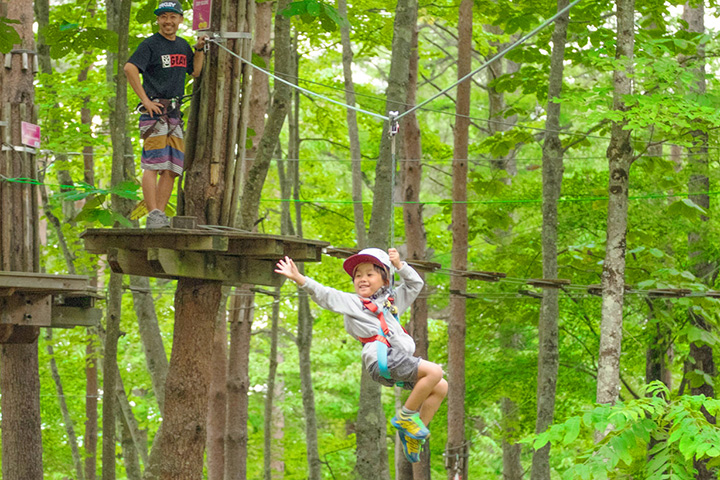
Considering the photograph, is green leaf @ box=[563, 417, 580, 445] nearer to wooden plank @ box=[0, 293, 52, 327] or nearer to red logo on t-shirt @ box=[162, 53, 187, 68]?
red logo on t-shirt @ box=[162, 53, 187, 68]

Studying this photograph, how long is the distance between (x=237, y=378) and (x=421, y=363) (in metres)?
8.32

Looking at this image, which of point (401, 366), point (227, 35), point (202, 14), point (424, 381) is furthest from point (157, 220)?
point (424, 381)

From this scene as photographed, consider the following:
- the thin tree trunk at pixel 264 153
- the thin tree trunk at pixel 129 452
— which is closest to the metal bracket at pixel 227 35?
the thin tree trunk at pixel 264 153

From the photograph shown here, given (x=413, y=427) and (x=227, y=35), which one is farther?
(x=227, y=35)

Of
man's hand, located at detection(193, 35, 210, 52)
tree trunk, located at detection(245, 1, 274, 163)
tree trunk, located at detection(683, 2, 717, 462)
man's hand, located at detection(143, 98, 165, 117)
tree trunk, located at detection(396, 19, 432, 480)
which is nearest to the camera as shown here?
man's hand, located at detection(143, 98, 165, 117)

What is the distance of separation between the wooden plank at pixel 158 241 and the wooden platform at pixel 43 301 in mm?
1656

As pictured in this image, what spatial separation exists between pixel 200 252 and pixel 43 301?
2.83 metres

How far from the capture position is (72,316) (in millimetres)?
9234

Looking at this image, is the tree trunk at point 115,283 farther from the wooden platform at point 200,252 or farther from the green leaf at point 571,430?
the green leaf at point 571,430

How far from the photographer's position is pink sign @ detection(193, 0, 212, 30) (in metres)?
6.68

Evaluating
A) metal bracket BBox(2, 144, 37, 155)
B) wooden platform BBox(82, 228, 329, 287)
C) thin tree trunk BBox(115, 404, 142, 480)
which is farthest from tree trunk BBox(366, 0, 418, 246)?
thin tree trunk BBox(115, 404, 142, 480)

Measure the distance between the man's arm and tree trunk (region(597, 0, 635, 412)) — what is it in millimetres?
4351

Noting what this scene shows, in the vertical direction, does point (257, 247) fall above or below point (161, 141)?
below

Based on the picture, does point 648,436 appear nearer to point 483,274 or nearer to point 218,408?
point 483,274
